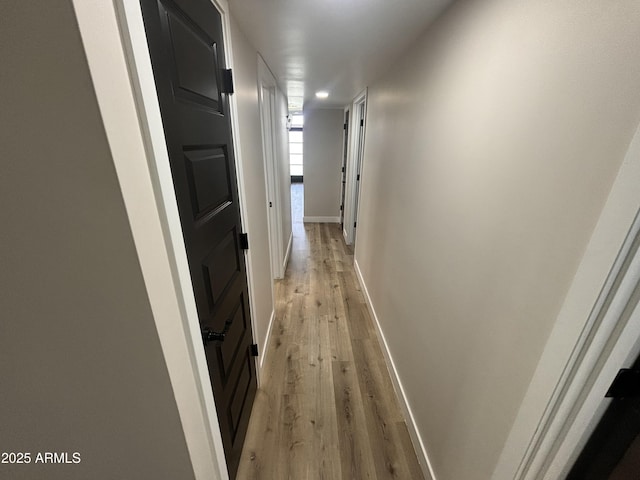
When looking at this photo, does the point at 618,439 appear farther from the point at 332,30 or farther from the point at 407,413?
the point at 332,30

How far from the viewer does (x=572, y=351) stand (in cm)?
61

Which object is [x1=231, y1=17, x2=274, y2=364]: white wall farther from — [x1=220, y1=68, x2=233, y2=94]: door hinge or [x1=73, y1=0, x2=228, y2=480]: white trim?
[x1=73, y1=0, x2=228, y2=480]: white trim

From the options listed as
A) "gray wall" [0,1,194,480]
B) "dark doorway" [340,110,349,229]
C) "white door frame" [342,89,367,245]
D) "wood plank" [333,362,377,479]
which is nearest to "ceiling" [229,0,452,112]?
"gray wall" [0,1,194,480]

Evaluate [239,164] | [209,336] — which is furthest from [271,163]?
[209,336]

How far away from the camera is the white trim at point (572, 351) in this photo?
514mm

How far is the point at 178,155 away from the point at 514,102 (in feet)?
3.38

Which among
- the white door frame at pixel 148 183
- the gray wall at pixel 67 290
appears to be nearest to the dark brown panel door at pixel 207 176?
the white door frame at pixel 148 183

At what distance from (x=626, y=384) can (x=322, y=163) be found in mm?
4945

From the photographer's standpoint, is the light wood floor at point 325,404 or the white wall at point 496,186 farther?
the light wood floor at point 325,404

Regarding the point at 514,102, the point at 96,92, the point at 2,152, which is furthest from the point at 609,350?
the point at 2,152

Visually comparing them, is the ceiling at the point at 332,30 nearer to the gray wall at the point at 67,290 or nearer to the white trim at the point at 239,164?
the white trim at the point at 239,164

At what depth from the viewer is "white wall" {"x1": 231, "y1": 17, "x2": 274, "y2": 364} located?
54.1 inches

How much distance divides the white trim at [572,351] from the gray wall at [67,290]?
0.94 meters

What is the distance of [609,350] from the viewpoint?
58 cm
